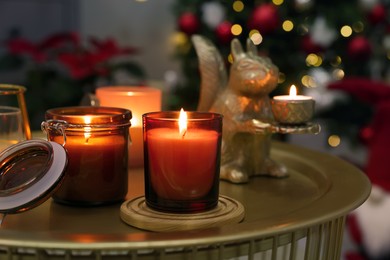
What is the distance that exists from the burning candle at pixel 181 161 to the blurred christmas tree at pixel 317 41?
1.96 meters

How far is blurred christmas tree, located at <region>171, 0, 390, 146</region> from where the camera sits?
258 centimetres

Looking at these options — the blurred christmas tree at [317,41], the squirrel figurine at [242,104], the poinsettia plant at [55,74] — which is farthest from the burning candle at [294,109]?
the poinsettia plant at [55,74]

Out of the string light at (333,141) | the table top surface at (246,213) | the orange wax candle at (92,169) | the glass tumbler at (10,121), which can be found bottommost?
the string light at (333,141)

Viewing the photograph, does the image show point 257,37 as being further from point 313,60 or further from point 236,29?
point 313,60

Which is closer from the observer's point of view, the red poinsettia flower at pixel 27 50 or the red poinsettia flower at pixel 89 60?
the red poinsettia flower at pixel 89 60

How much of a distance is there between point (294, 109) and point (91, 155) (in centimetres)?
27

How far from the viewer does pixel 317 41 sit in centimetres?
258

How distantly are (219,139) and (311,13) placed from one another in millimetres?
2175

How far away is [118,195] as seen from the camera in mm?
708

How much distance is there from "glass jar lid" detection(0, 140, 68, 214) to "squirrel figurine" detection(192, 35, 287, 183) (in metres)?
0.29

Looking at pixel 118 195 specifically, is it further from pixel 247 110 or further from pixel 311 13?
pixel 311 13

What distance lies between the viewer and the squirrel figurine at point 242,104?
809 mm

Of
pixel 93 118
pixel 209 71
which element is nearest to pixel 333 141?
pixel 209 71

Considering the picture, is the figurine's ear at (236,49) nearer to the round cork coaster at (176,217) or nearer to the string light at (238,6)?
the round cork coaster at (176,217)
